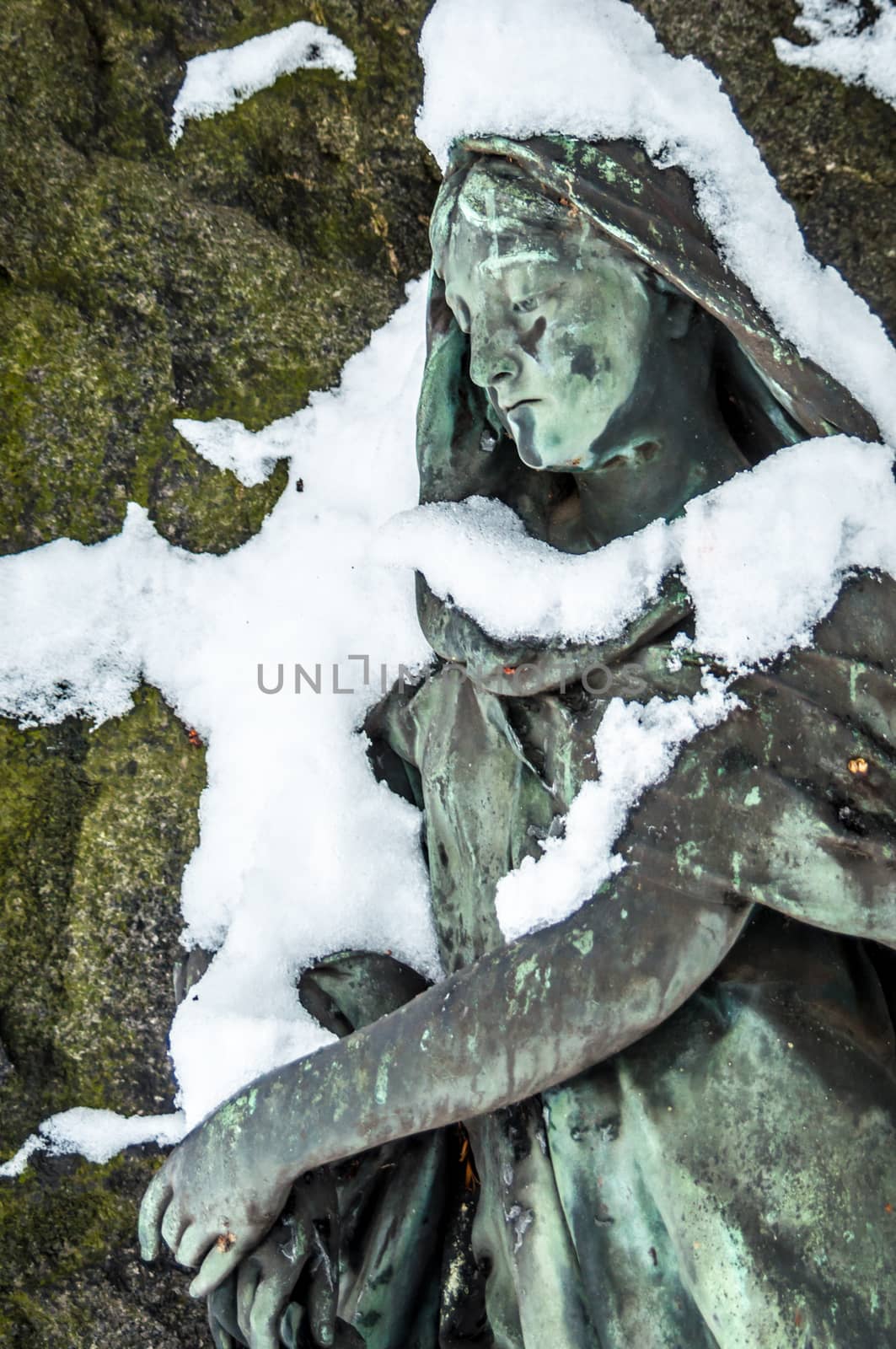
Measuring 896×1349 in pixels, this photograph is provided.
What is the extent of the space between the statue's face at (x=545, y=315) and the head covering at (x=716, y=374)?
0.12 ft

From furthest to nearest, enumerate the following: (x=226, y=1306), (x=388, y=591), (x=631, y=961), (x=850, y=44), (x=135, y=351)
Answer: (x=135, y=351) → (x=388, y=591) → (x=850, y=44) → (x=226, y=1306) → (x=631, y=961)

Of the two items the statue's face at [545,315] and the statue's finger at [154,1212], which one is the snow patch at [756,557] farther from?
the statue's finger at [154,1212]

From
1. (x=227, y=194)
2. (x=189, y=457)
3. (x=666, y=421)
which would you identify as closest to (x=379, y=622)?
(x=189, y=457)

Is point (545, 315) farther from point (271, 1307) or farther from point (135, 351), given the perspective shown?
point (271, 1307)

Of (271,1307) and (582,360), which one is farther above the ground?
(582,360)

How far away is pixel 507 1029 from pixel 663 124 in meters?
0.97

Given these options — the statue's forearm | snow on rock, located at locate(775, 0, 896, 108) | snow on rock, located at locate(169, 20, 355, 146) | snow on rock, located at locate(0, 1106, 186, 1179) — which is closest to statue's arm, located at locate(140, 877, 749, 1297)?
the statue's forearm

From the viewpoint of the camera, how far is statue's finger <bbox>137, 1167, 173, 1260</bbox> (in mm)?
1804

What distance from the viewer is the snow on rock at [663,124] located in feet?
5.49

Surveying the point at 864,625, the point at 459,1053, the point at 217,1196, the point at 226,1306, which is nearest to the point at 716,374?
the point at 864,625

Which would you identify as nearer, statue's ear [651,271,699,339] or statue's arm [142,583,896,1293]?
statue's arm [142,583,896,1293]

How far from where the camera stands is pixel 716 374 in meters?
1.81

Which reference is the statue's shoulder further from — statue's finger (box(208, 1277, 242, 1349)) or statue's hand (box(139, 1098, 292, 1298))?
statue's finger (box(208, 1277, 242, 1349))

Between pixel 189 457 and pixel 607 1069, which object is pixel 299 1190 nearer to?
pixel 607 1069
